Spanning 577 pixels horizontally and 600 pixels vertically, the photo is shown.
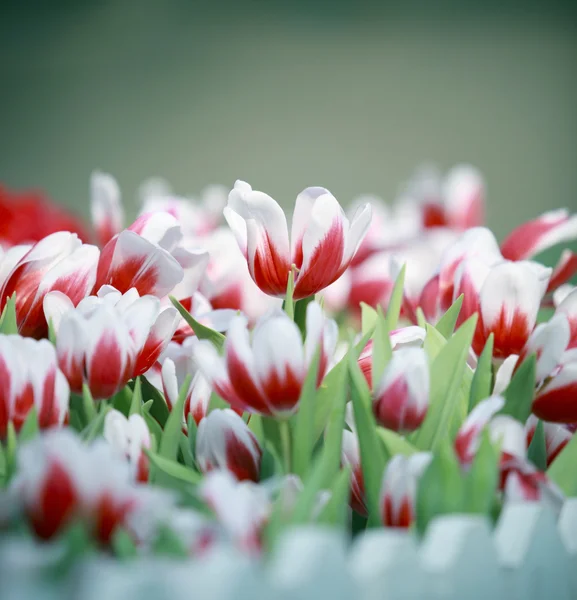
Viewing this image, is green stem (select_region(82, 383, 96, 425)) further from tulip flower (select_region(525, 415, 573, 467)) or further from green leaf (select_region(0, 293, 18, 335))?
tulip flower (select_region(525, 415, 573, 467))

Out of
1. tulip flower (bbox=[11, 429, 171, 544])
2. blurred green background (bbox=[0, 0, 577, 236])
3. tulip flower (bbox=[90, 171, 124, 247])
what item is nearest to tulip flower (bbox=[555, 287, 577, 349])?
tulip flower (bbox=[11, 429, 171, 544])

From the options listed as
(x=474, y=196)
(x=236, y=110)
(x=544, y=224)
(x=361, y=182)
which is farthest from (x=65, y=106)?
(x=544, y=224)

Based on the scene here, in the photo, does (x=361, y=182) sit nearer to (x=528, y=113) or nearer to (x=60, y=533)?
(x=528, y=113)

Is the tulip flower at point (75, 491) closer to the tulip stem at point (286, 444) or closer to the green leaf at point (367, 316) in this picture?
the tulip stem at point (286, 444)

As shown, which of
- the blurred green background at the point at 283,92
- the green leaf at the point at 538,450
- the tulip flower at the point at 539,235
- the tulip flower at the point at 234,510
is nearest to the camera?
the tulip flower at the point at 234,510

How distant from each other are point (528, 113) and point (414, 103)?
0.56 metres

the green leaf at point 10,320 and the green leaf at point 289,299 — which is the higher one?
the green leaf at point 289,299

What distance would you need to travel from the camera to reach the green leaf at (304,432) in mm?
298

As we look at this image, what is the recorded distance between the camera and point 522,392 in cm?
33

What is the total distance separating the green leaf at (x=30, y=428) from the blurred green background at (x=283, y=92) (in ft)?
11.4

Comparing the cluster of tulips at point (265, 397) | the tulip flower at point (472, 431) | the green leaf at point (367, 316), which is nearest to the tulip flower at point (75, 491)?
the cluster of tulips at point (265, 397)

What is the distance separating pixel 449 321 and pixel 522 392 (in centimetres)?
6

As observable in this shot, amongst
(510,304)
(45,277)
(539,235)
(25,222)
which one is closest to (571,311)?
(510,304)

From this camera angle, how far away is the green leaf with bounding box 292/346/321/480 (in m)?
0.30
